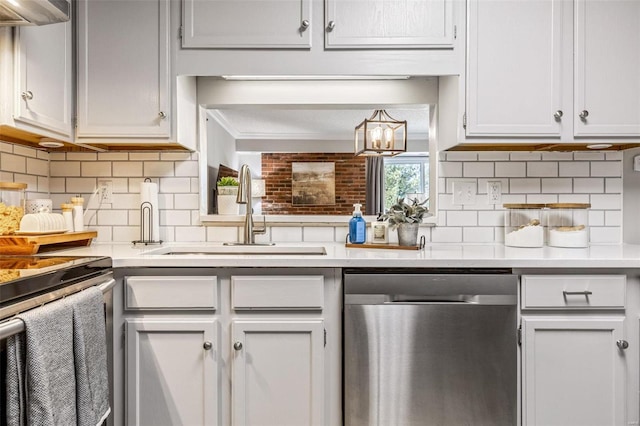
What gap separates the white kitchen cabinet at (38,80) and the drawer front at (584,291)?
1.98 metres

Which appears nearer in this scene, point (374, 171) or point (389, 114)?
point (389, 114)

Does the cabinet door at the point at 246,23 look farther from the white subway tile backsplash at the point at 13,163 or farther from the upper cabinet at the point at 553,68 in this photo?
the white subway tile backsplash at the point at 13,163

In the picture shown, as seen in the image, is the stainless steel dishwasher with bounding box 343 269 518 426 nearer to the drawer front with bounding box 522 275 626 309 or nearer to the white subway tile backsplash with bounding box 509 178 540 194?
the drawer front with bounding box 522 275 626 309

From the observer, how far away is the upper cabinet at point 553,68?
188cm

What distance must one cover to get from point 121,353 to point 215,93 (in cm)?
132

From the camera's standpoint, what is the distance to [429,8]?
1.90m

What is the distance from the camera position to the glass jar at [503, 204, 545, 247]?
200 centimetres

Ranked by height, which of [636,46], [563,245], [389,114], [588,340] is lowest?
[588,340]

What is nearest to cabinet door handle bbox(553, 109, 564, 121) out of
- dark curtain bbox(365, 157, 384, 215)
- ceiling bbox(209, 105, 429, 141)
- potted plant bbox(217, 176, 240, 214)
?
ceiling bbox(209, 105, 429, 141)

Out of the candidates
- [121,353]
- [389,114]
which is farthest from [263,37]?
[121,353]

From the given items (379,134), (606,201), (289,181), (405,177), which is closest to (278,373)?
(379,134)

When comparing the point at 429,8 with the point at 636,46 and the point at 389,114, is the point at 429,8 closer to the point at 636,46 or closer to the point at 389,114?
the point at 389,114

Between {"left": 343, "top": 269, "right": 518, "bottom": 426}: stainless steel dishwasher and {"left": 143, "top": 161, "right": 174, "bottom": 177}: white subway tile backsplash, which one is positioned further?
{"left": 143, "top": 161, "right": 174, "bottom": 177}: white subway tile backsplash

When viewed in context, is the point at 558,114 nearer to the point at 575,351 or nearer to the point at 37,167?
the point at 575,351
